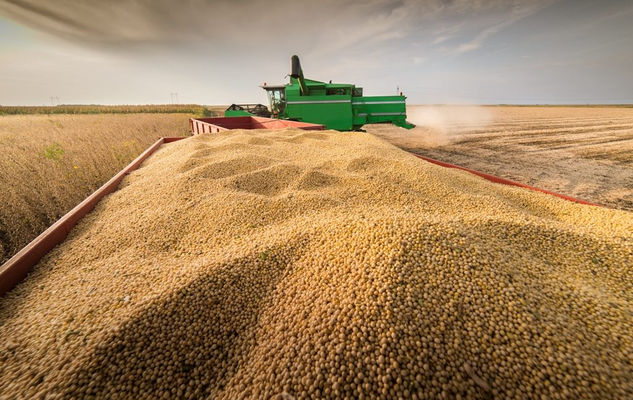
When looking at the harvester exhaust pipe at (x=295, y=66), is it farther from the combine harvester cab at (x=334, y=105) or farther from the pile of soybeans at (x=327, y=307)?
the pile of soybeans at (x=327, y=307)

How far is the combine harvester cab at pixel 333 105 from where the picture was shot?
7.49 meters

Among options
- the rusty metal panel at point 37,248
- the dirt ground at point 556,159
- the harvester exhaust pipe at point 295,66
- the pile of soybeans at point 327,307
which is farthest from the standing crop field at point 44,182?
the dirt ground at point 556,159

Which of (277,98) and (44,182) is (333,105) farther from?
(44,182)

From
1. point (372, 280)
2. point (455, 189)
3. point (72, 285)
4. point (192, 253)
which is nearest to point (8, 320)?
point (72, 285)

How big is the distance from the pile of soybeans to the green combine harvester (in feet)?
19.8

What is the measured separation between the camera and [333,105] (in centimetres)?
748

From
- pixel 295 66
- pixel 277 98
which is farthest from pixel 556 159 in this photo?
pixel 277 98

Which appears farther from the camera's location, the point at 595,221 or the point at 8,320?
the point at 595,221

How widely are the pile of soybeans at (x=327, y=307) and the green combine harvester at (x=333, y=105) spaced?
238 inches

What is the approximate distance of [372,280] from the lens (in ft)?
3.92

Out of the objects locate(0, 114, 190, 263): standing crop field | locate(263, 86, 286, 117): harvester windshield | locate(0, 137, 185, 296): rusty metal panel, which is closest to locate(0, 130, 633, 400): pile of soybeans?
locate(0, 137, 185, 296): rusty metal panel

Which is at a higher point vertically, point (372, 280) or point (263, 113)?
point (263, 113)

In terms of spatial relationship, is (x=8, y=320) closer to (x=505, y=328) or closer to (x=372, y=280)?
(x=372, y=280)

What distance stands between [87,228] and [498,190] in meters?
3.42
